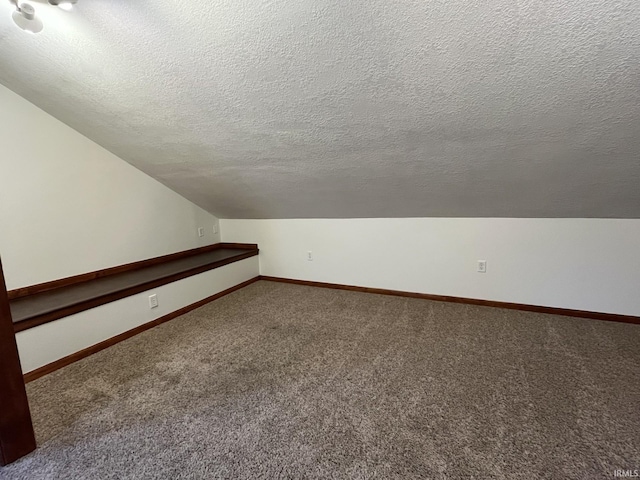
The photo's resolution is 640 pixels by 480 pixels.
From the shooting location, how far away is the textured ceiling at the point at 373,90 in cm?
120

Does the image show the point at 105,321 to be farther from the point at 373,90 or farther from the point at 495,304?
the point at 495,304

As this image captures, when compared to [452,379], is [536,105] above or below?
above

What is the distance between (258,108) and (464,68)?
1.10 m

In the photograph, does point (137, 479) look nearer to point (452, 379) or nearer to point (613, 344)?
point (452, 379)

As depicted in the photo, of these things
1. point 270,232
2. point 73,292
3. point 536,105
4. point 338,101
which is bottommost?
point 73,292

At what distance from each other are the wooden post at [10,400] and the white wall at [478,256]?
2.64m

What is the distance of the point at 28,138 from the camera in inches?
90.8

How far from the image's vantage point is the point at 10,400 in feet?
4.19

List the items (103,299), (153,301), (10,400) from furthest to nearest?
(153,301) < (103,299) < (10,400)

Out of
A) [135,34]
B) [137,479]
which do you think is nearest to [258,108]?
[135,34]

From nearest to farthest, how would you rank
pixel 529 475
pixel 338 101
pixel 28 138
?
pixel 529 475, pixel 338 101, pixel 28 138

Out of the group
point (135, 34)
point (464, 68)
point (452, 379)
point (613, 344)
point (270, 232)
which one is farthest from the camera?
point (270, 232)

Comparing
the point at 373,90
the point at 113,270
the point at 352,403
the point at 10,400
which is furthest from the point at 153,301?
the point at 373,90

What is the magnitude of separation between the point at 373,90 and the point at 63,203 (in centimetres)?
262
